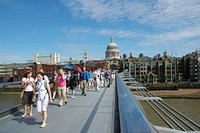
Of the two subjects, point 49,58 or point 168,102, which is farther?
point 49,58

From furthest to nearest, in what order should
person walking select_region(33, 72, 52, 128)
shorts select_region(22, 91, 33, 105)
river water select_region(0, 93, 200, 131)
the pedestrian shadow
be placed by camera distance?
river water select_region(0, 93, 200, 131), shorts select_region(22, 91, 33, 105), the pedestrian shadow, person walking select_region(33, 72, 52, 128)

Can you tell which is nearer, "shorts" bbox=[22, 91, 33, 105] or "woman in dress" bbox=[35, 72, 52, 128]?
"woman in dress" bbox=[35, 72, 52, 128]

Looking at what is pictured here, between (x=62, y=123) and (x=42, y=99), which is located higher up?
(x=42, y=99)

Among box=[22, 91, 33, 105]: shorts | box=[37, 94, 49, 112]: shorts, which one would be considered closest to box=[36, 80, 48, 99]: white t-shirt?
box=[37, 94, 49, 112]: shorts

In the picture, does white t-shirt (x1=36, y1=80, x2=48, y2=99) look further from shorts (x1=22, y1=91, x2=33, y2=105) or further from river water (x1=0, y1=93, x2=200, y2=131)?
river water (x1=0, y1=93, x2=200, y2=131)

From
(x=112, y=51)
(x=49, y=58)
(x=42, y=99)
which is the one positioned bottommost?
(x=42, y=99)

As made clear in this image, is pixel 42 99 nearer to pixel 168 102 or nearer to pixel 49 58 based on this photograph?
pixel 168 102

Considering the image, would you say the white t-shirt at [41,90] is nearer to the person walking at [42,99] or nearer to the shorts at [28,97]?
the person walking at [42,99]

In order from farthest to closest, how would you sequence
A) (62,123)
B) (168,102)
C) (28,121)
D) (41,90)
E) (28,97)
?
(168,102), (28,97), (28,121), (41,90), (62,123)

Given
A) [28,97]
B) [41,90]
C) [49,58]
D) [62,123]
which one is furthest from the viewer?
[49,58]

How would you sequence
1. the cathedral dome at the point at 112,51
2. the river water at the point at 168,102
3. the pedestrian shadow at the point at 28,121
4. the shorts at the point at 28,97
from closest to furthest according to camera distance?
the pedestrian shadow at the point at 28,121 → the shorts at the point at 28,97 → the river water at the point at 168,102 → the cathedral dome at the point at 112,51

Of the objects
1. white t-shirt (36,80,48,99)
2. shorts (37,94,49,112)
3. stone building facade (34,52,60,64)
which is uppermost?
stone building facade (34,52,60,64)

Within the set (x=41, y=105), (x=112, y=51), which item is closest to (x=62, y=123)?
(x=41, y=105)

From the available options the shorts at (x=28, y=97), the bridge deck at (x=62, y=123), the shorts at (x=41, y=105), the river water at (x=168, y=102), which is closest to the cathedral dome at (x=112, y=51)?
the river water at (x=168, y=102)
